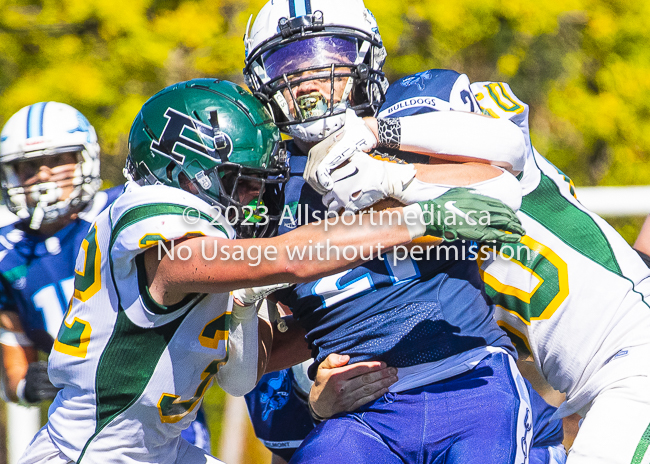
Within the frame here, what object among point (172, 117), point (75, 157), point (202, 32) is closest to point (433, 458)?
point (172, 117)

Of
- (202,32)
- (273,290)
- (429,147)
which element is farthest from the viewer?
(202,32)

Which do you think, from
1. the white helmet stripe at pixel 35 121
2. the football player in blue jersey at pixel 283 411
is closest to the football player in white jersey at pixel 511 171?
the football player in blue jersey at pixel 283 411

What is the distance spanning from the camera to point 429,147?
7.41 feet

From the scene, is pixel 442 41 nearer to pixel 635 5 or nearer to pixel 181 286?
pixel 635 5

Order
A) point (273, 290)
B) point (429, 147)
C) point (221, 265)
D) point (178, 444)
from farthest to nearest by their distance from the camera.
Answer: point (178, 444) → point (273, 290) → point (429, 147) → point (221, 265)

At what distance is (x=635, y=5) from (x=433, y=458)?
4.26 meters

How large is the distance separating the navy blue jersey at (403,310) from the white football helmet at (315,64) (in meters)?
0.34

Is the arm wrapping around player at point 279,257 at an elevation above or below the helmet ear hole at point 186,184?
below

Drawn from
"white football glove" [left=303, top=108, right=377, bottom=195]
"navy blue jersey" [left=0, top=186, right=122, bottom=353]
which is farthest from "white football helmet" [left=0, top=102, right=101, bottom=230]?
"white football glove" [left=303, top=108, right=377, bottom=195]

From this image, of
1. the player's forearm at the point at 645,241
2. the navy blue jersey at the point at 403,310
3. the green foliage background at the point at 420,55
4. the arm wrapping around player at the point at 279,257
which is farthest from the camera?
the green foliage background at the point at 420,55

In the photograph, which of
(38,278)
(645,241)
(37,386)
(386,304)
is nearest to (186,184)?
(386,304)

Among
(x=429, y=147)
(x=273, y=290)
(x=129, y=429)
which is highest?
(x=429, y=147)

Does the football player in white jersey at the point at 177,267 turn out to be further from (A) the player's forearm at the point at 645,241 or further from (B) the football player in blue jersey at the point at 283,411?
(A) the player's forearm at the point at 645,241

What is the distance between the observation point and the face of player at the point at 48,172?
3504mm
